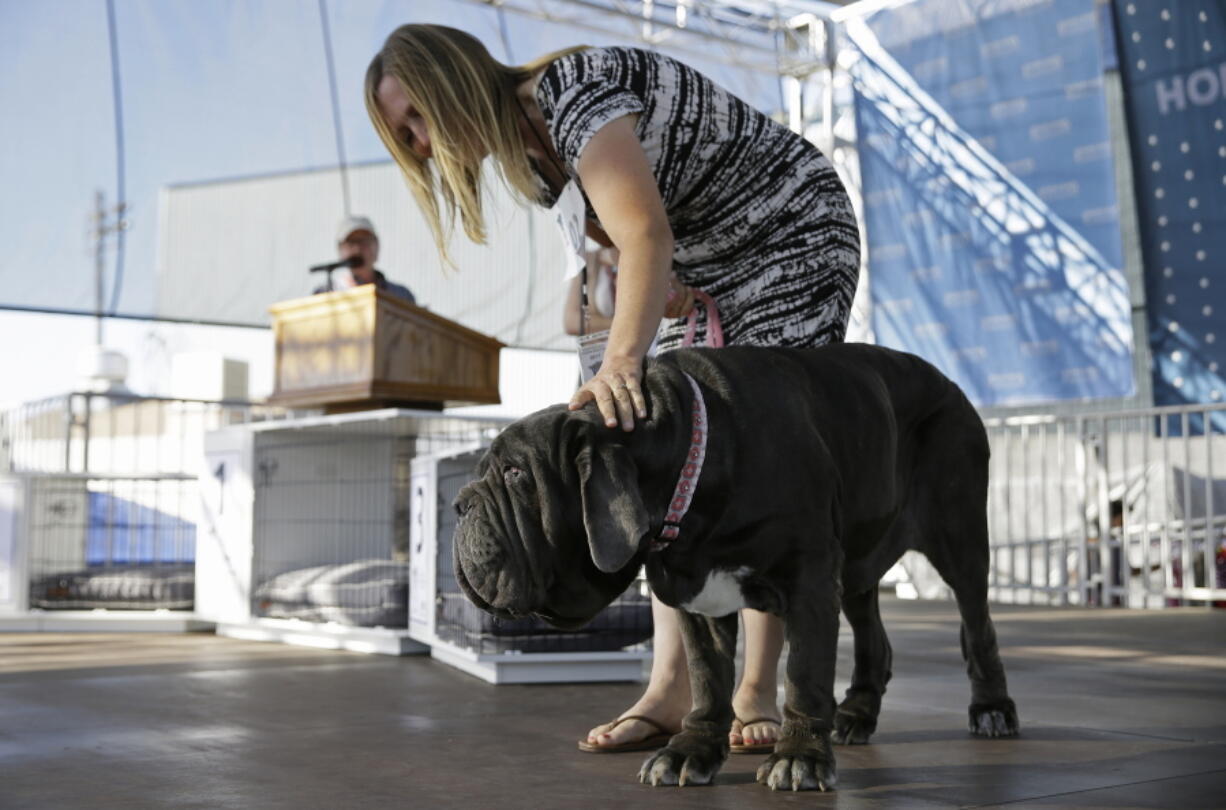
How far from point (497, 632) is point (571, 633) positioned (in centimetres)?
22

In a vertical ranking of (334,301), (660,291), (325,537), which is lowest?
(325,537)

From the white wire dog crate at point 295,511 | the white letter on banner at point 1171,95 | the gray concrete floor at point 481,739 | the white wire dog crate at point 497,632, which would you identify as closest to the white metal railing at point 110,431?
the white wire dog crate at point 295,511

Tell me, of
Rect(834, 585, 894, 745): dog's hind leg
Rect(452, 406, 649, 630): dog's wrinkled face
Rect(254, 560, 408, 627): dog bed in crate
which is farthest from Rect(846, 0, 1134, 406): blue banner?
Rect(452, 406, 649, 630): dog's wrinkled face

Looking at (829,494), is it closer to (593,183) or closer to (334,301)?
(593,183)

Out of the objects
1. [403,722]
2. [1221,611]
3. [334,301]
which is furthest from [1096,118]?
[403,722]

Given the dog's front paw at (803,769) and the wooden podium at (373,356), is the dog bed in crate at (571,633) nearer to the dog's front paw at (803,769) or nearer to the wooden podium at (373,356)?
the wooden podium at (373,356)

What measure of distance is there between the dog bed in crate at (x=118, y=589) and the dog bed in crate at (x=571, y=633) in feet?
7.77

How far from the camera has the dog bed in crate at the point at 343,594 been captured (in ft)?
14.5

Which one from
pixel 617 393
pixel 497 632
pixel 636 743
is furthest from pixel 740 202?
pixel 497 632

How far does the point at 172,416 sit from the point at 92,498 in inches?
122

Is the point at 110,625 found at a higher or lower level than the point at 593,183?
lower

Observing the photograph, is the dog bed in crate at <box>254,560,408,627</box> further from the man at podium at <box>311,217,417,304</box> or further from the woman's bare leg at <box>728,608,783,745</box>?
the woman's bare leg at <box>728,608,783,745</box>

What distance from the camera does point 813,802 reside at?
66.5 inches

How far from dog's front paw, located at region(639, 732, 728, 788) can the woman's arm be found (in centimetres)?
56
